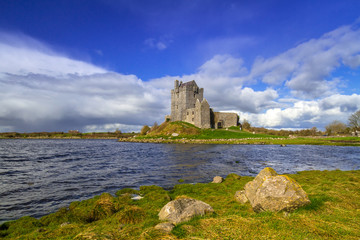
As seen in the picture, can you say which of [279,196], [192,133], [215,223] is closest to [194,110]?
[192,133]

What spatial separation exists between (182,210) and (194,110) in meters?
69.7

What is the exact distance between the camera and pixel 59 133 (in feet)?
509

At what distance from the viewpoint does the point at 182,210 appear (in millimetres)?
6031

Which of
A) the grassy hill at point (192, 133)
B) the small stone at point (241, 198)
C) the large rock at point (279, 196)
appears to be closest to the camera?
the large rock at point (279, 196)

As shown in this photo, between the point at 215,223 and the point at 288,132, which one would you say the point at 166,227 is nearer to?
the point at 215,223

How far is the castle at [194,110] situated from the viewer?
2896 inches

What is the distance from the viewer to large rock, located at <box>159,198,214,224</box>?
5720mm

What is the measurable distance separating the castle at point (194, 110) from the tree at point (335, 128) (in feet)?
148

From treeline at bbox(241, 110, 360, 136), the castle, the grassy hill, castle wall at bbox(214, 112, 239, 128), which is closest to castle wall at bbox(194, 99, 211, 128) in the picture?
the castle

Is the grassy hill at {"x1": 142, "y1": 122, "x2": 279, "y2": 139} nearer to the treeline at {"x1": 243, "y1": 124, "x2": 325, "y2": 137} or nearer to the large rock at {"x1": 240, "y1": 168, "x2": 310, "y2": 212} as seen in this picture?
the treeline at {"x1": 243, "y1": 124, "x2": 325, "y2": 137}

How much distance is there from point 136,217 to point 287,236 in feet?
15.5

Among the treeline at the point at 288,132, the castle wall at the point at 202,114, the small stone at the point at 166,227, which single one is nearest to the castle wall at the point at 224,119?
the castle wall at the point at 202,114

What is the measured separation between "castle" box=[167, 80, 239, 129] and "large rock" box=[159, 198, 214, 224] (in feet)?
219

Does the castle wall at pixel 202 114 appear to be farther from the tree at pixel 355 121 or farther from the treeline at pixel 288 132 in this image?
the tree at pixel 355 121
